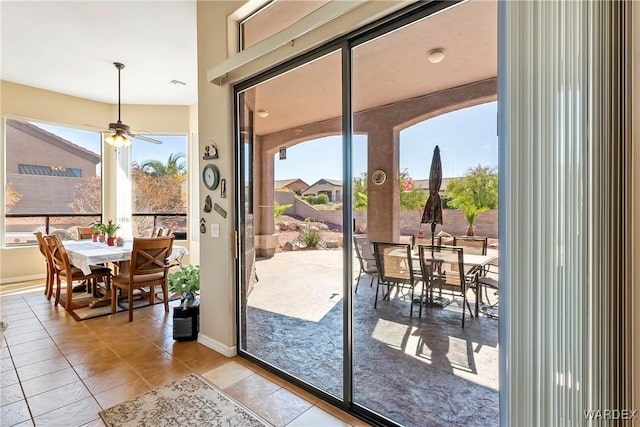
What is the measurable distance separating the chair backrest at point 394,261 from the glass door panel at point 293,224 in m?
0.42

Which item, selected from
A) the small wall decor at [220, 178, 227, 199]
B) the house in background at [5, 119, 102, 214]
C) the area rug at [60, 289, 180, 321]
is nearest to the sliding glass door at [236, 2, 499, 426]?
the small wall decor at [220, 178, 227, 199]

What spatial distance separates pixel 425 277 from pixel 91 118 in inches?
267

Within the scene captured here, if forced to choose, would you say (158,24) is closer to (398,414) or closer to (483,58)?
(483,58)

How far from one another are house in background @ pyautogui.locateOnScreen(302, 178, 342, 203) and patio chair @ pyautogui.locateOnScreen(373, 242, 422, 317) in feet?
1.79

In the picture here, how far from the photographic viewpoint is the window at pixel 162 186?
6418 millimetres

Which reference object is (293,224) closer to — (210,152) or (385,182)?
(385,182)

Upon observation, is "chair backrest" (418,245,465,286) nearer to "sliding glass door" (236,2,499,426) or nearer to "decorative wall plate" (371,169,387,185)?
"sliding glass door" (236,2,499,426)

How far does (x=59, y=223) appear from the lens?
19.0 feet

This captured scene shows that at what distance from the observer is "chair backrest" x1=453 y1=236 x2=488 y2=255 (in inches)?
76.8

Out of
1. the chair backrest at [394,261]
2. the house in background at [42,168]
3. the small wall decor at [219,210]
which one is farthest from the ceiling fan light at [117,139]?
the chair backrest at [394,261]

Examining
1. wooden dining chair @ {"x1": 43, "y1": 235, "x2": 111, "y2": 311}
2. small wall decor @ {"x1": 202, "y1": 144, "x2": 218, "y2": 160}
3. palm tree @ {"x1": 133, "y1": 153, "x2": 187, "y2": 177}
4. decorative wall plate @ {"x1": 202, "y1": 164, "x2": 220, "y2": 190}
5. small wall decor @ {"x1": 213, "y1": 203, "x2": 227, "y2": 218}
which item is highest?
palm tree @ {"x1": 133, "y1": 153, "x2": 187, "y2": 177}

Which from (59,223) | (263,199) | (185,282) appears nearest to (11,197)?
(59,223)

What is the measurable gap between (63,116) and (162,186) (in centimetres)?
202

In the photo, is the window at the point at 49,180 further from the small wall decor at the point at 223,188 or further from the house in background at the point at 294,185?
the house in background at the point at 294,185
